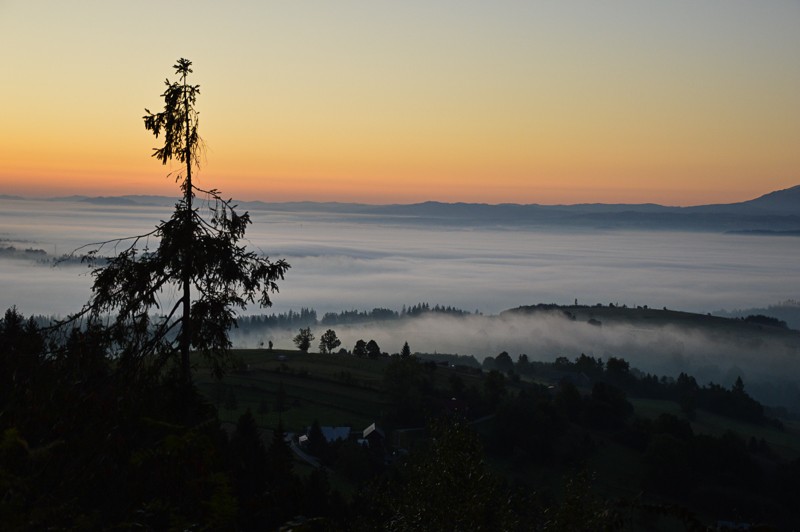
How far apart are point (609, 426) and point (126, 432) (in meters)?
95.6

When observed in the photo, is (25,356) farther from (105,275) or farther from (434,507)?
(434,507)

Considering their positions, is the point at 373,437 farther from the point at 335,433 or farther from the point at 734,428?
the point at 734,428

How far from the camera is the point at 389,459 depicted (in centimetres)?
7325

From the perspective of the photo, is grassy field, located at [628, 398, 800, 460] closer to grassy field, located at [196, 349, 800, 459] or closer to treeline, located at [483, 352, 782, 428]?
grassy field, located at [196, 349, 800, 459]

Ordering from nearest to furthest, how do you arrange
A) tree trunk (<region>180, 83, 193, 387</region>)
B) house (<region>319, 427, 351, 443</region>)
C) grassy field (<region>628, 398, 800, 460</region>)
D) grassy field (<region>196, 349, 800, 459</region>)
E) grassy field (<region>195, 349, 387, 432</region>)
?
1. tree trunk (<region>180, 83, 193, 387</region>)
2. house (<region>319, 427, 351, 443</region>)
3. grassy field (<region>195, 349, 387, 432</region>)
4. grassy field (<region>196, 349, 800, 459</region>)
5. grassy field (<region>628, 398, 800, 460</region>)

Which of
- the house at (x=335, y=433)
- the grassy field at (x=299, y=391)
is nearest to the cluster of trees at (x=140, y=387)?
the house at (x=335, y=433)

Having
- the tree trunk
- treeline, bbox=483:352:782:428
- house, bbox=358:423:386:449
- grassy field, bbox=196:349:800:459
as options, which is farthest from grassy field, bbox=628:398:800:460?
the tree trunk

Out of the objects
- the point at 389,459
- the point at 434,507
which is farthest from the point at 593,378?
the point at 434,507

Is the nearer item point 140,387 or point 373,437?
point 140,387

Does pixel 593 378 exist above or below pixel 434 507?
below

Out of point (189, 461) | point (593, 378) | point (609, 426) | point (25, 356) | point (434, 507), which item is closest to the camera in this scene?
point (189, 461)

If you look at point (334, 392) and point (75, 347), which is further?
point (334, 392)

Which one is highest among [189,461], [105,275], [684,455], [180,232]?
[180,232]

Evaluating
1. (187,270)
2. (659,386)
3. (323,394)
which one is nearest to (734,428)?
(659,386)
